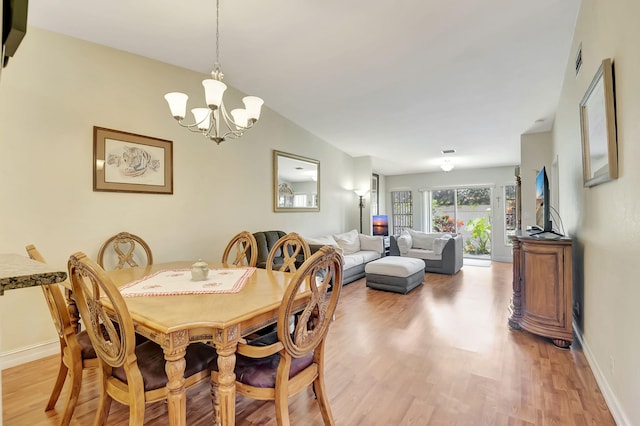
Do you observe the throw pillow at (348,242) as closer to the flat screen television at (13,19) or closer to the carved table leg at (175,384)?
the carved table leg at (175,384)

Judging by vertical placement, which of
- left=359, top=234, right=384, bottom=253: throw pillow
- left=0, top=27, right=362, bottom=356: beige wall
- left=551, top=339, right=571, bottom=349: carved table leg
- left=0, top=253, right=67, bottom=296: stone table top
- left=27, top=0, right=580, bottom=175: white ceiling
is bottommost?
left=551, top=339, right=571, bottom=349: carved table leg

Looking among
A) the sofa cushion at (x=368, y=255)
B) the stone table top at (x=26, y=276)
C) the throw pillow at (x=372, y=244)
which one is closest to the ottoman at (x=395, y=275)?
the sofa cushion at (x=368, y=255)

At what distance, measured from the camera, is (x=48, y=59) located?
103 inches

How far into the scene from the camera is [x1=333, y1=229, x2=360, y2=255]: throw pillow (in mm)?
5785

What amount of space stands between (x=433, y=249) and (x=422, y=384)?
410cm

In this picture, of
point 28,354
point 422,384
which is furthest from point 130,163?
point 422,384

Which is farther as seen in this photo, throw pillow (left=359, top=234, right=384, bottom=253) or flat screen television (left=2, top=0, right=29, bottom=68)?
throw pillow (left=359, top=234, right=384, bottom=253)

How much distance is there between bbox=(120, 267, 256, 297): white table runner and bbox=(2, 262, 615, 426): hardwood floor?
2.48ft

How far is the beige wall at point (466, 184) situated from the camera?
7.60 meters

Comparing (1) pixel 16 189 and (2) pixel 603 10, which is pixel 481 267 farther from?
(1) pixel 16 189

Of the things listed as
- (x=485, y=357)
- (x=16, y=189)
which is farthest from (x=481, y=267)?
(x=16, y=189)

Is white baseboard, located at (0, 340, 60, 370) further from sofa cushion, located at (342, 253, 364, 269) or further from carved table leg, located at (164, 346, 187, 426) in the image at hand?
sofa cushion, located at (342, 253, 364, 269)

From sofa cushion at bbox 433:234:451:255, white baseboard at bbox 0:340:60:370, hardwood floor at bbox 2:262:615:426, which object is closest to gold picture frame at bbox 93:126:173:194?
white baseboard at bbox 0:340:60:370

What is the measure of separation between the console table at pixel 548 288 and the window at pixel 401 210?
6049mm
